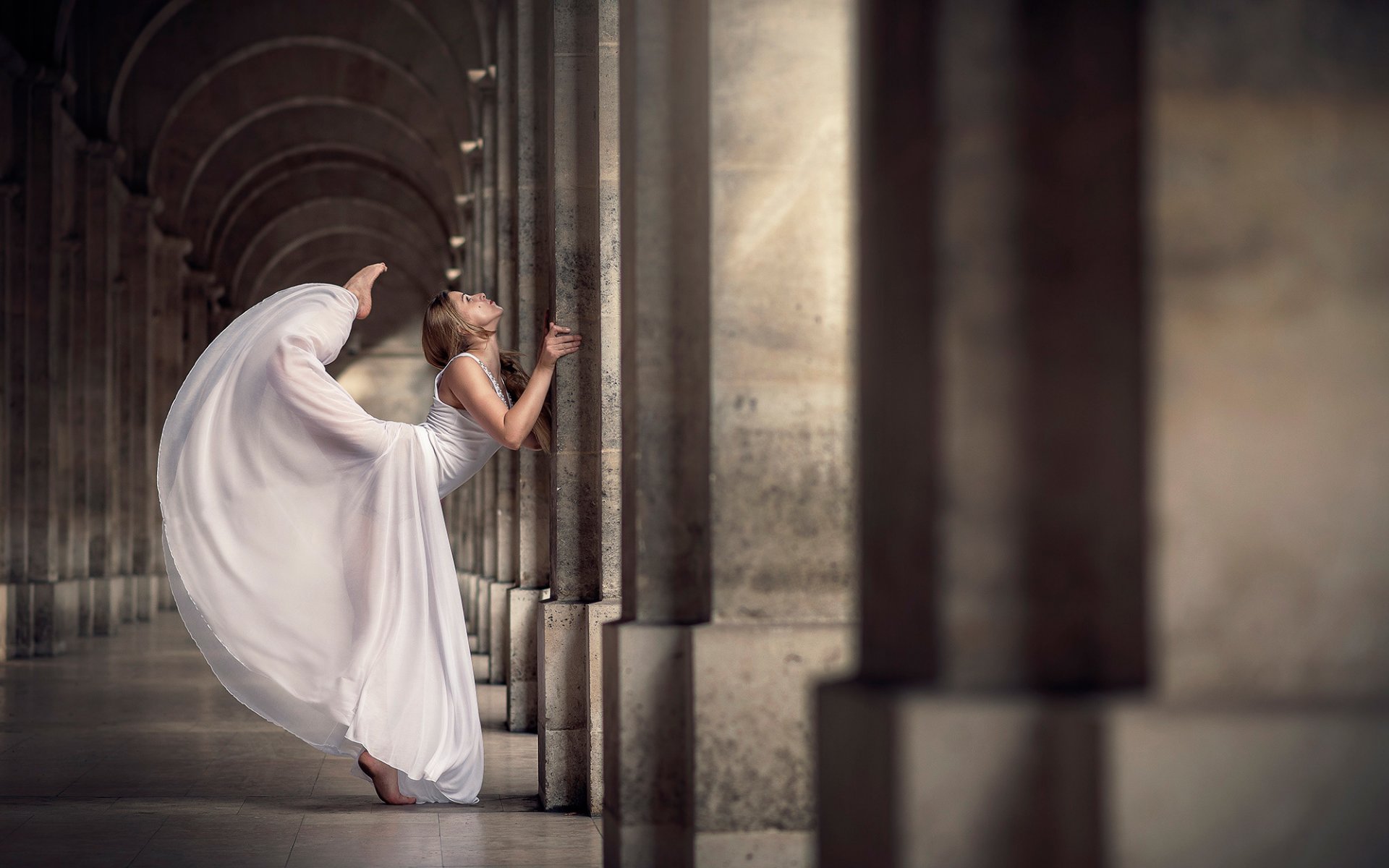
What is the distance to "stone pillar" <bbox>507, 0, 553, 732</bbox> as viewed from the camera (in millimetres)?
8672

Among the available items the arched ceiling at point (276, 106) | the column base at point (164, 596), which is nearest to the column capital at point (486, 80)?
the arched ceiling at point (276, 106)

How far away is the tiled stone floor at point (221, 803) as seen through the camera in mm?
5301

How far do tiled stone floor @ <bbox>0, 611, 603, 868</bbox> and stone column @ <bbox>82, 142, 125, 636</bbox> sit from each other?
1036 cm

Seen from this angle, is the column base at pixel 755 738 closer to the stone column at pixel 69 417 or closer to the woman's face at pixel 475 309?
the woman's face at pixel 475 309

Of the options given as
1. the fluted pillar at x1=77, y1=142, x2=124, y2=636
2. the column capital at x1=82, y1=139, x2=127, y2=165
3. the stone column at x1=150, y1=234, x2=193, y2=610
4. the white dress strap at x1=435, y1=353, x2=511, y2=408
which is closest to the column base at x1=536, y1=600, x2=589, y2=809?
the white dress strap at x1=435, y1=353, x2=511, y2=408

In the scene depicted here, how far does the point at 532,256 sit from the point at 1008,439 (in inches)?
269

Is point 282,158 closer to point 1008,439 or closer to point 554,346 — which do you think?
point 554,346

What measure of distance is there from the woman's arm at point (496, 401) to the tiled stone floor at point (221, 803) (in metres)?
1.57

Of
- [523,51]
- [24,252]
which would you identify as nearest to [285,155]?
[24,252]

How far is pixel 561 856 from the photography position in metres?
5.27

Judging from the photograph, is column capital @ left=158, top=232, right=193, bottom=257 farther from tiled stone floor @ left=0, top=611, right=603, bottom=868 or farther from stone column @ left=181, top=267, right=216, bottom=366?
tiled stone floor @ left=0, top=611, right=603, bottom=868

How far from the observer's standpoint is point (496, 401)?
6.54 m

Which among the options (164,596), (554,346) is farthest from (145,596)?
(554,346)

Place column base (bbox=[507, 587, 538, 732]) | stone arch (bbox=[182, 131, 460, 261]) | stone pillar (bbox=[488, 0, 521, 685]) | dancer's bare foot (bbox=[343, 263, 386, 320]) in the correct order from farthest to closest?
stone arch (bbox=[182, 131, 460, 261]) → stone pillar (bbox=[488, 0, 521, 685]) → column base (bbox=[507, 587, 538, 732]) → dancer's bare foot (bbox=[343, 263, 386, 320])
